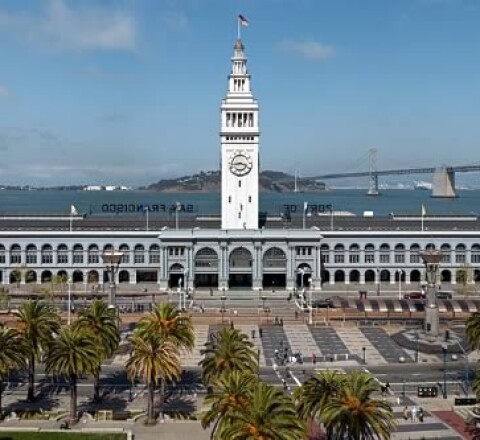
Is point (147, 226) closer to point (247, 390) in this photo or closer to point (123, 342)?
point (123, 342)

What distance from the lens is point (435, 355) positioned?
264 ft

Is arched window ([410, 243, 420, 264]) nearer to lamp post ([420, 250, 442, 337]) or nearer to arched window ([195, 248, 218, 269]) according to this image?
arched window ([195, 248, 218, 269])

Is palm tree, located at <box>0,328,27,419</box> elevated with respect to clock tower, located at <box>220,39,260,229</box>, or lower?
lower

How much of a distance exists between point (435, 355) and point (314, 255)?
3982 cm

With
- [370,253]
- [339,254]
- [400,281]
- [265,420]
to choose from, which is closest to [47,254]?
[339,254]

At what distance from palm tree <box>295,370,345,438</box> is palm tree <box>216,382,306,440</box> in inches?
115

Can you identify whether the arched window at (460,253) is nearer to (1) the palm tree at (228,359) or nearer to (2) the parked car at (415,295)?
(2) the parked car at (415,295)

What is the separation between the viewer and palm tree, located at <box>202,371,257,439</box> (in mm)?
42438

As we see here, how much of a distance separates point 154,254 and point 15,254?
22136 millimetres

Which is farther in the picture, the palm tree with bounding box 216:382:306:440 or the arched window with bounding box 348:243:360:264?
the arched window with bounding box 348:243:360:264

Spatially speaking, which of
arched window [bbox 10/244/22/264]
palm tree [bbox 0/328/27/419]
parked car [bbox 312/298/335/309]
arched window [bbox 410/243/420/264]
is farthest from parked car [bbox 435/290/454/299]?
palm tree [bbox 0/328/27/419]

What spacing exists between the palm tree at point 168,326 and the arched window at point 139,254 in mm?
61647

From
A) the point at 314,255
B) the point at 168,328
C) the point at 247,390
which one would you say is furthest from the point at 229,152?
the point at 247,390

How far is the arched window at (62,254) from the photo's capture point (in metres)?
122
